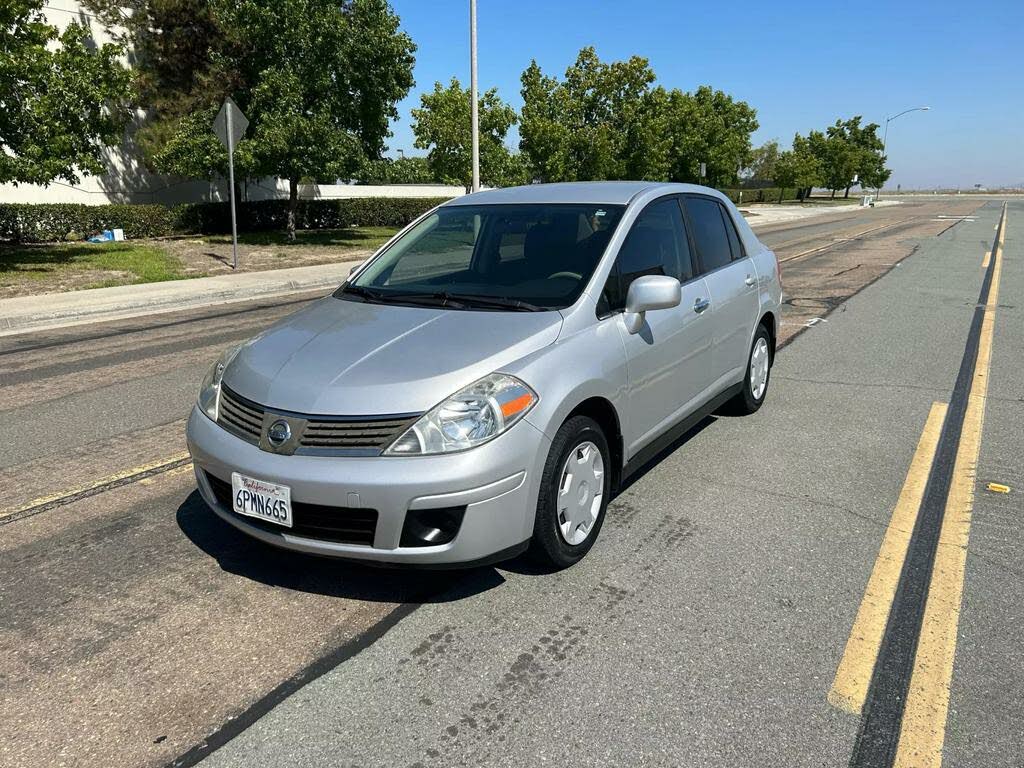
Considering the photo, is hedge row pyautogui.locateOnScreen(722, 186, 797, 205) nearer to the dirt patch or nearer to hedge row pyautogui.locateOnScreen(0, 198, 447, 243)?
hedge row pyautogui.locateOnScreen(0, 198, 447, 243)

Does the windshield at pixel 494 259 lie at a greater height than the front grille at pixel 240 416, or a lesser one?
greater

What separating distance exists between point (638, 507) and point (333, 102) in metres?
18.4

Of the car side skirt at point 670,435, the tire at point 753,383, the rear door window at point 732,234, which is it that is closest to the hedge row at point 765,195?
the tire at point 753,383

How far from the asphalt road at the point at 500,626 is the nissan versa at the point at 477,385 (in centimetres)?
34

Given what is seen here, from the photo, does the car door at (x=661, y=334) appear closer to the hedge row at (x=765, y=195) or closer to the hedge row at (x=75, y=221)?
the hedge row at (x=75, y=221)

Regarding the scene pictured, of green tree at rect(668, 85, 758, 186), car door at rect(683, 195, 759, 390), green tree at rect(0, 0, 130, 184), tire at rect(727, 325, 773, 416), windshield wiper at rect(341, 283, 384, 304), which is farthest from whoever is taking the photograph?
green tree at rect(668, 85, 758, 186)

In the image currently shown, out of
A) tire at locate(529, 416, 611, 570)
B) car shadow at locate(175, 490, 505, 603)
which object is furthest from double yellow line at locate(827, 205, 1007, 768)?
car shadow at locate(175, 490, 505, 603)

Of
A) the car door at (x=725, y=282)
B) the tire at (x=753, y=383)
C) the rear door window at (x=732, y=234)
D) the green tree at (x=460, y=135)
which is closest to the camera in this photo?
the car door at (x=725, y=282)

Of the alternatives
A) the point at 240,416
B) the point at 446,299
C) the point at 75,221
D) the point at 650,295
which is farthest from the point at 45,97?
the point at 650,295

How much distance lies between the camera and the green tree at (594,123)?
33.4m

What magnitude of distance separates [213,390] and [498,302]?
4.52 ft

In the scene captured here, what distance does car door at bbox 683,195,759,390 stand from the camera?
5.03 metres

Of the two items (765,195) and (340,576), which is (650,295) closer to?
(340,576)

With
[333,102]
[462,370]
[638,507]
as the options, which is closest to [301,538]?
[462,370]
